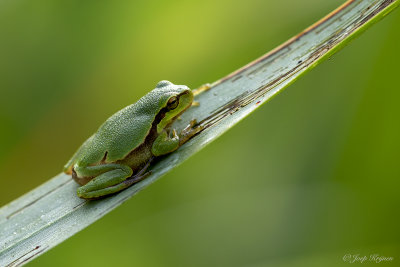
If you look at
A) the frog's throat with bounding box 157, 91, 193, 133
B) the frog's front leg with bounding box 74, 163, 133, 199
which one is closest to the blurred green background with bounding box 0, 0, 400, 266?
the frog's front leg with bounding box 74, 163, 133, 199

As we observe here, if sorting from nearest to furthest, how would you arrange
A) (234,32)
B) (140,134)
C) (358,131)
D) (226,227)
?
(358,131), (140,134), (226,227), (234,32)

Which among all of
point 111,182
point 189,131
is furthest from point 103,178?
point 189,131

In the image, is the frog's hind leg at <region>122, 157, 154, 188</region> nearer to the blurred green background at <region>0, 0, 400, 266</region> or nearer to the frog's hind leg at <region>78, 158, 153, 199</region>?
the frog's hind leg at <region>78, 158, 153, 199</region>

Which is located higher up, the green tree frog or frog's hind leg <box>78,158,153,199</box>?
the green tree frog

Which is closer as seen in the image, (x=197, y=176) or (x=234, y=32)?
(x=197, y=176)

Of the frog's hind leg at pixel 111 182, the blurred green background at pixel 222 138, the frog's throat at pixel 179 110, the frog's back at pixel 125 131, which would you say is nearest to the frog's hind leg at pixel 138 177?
the frog's hind leg at pixel 111 182

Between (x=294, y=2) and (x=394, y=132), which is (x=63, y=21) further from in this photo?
(x=394, y=132)

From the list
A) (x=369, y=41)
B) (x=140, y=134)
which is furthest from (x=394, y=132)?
(x=140, y=134)
